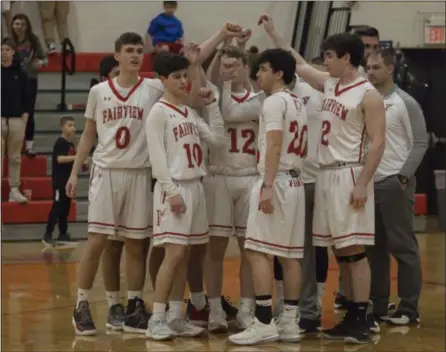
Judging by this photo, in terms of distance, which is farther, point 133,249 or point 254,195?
point 133,249

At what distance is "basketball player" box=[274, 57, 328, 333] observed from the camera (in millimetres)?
6504

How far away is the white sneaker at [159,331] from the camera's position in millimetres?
6074

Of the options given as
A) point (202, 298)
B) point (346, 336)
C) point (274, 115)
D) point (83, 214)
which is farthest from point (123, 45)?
point (83, 214)

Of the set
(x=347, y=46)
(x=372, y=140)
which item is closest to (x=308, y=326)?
(x=372, y=140)

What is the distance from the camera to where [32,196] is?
1252 cm

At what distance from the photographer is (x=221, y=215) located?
6375mm

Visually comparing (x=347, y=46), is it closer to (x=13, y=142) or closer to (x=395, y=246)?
(x=395, y=246)

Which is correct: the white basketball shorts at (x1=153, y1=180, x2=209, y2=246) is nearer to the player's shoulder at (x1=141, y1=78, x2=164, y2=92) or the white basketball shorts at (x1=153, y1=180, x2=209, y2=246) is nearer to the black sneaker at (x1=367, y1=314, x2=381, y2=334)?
the player's shoulder at (x1=141, y1=78, x2=164, y2=92)

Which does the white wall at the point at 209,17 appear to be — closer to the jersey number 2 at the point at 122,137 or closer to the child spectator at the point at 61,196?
the child spectator at the point at 61,196

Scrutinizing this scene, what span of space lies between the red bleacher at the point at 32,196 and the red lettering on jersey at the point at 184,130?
19.6 feet

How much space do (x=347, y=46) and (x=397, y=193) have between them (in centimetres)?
117

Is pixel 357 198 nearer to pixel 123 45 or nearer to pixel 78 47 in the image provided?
pixel 123 45

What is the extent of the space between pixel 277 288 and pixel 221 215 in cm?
78

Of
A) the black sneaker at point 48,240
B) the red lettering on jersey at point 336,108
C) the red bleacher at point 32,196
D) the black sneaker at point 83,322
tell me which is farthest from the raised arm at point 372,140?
the red bleacher at point 32,196
